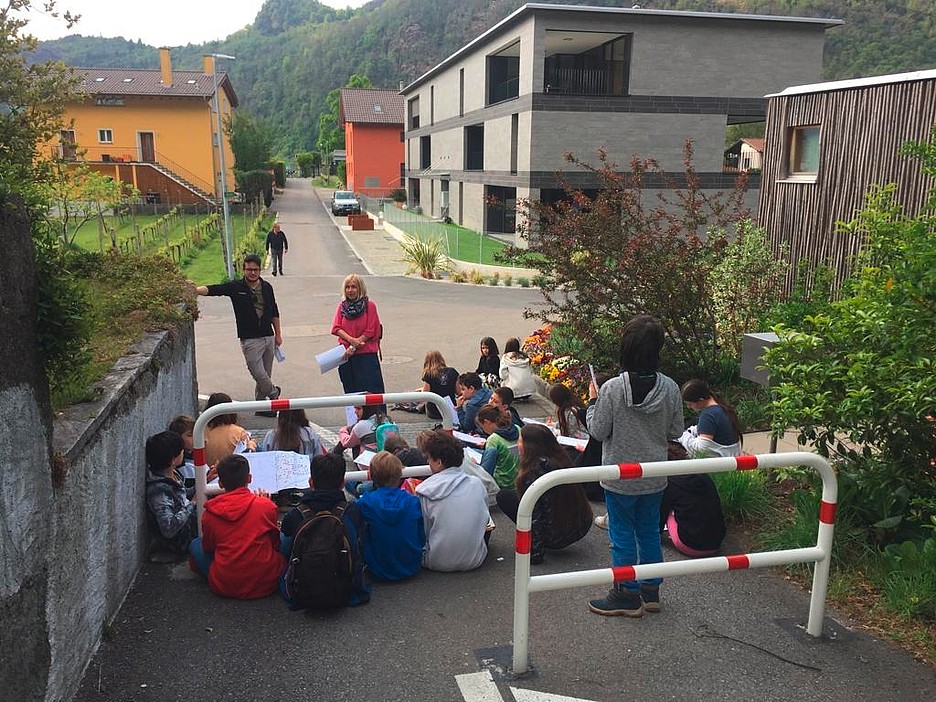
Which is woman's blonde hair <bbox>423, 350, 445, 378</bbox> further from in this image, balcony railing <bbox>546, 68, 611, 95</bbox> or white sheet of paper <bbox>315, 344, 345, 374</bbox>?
balcony railing <bbox>546, 68, 611, 95</bbox>

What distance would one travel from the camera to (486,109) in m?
35.9

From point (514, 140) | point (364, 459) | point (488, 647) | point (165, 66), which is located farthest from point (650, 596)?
point (165, 66)

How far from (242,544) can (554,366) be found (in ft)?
21.4

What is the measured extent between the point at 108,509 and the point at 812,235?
9496 mm

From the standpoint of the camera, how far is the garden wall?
11.8ft

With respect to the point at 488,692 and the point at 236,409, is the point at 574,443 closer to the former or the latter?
the point at 236,409

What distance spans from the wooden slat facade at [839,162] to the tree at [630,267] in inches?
66.7

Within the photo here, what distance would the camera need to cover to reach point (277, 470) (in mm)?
6000

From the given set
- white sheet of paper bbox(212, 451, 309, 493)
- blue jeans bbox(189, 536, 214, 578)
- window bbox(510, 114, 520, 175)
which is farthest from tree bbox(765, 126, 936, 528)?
window bbox(510, 114, 520, 175)

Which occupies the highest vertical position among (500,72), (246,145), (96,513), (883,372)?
(500,72)

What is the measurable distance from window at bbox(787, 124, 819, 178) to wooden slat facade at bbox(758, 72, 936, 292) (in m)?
0.08

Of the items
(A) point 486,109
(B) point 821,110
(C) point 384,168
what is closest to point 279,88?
(C) point 384,168

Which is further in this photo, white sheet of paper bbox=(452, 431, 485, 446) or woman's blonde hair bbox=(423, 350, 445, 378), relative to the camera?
woman's blonde hair bbox=(423, 350, 445, 378)

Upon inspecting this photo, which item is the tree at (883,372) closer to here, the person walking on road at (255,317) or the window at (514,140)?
the person walking on road at (255,317)
